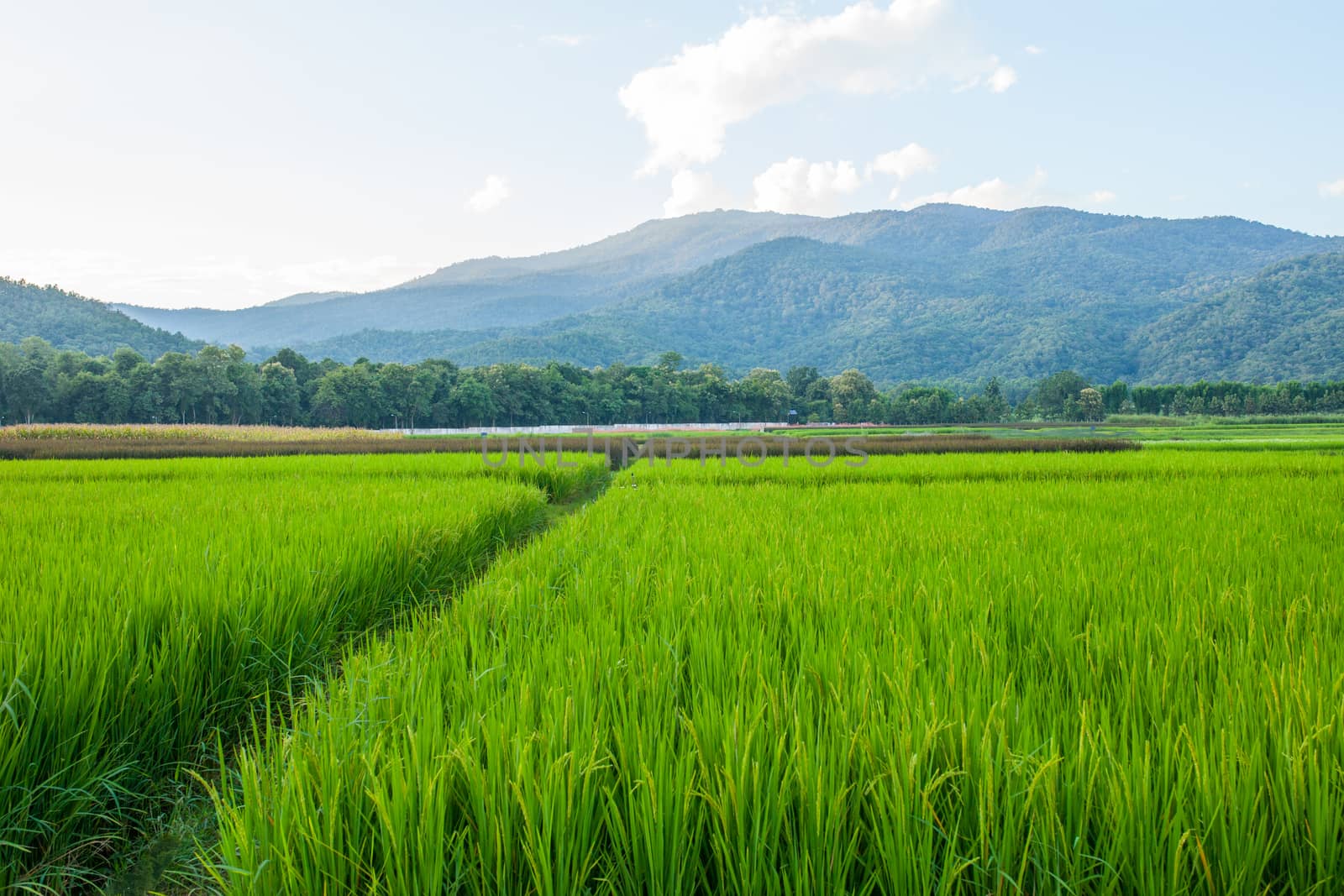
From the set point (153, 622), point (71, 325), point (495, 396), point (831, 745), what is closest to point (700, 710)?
point (831, 745)

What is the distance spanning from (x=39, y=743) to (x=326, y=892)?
1610 millimetres

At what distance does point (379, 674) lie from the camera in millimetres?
2041

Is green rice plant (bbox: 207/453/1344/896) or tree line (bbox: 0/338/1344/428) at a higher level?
tree line (bbox: 0/338/1344/428)

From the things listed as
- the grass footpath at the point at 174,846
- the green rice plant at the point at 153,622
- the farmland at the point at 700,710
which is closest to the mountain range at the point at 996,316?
the farmland at the point at 700,710

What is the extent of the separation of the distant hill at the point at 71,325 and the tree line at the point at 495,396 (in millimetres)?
35334

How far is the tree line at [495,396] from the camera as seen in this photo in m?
63.6

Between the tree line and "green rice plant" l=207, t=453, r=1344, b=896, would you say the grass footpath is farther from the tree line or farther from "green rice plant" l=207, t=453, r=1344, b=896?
the tree line

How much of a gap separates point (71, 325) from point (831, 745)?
15895cm

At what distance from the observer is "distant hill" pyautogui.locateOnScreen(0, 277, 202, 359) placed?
11075 centimetres

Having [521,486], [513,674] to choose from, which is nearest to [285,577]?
[513,674]

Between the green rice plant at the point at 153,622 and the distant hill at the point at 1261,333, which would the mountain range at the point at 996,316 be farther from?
the green rice plant at the point at 153,622

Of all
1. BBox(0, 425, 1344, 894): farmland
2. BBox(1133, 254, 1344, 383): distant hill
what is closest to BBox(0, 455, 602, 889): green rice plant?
BBox(0, 425, 1344, 894): farmland

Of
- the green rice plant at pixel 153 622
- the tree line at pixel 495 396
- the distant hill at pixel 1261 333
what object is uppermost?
the distant hill at pixel 1261 333

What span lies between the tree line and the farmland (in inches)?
2877
